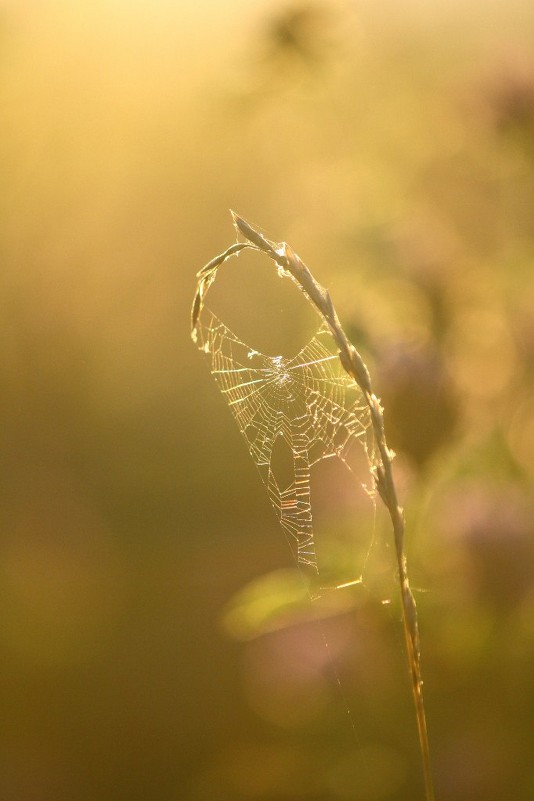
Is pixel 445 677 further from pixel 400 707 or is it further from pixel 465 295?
pixel 465 295

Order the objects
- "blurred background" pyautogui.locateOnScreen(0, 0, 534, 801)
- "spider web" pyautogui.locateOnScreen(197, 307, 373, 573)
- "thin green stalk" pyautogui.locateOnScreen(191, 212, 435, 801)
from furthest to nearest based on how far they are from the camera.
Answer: "blurred background" pyautogui.locateOnScreen(0, 0, 534, 801)
"spider web" pyautogui.locateOnScreen(197, 307, 373, 573)
"thin green stalk" pyautogui.locateOnScreen(191, 212, 435, 801)

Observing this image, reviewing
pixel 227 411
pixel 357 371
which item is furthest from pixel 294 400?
pixel 227 411

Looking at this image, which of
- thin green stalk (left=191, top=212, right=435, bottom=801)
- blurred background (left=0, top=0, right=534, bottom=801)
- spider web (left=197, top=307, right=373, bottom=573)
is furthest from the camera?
blurred background (left=0, top=0, right=534, bottom=801)

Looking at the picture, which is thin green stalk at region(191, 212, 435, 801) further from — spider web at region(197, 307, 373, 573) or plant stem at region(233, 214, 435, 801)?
spider web at region(197, 307, 373, 573)

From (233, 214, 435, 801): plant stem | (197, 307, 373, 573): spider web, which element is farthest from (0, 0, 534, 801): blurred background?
(233, 214, 435, 801): plant stem

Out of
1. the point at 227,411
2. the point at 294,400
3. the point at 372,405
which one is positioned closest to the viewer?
the point at 372,405

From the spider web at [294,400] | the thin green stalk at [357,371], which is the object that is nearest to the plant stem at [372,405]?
the thin green stalk at [357,371]

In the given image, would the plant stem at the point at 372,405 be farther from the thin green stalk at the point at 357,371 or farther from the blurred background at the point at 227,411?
the blurred background at the point at 227,411

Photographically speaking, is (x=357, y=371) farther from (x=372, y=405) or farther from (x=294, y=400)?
(x=294, y=400)
